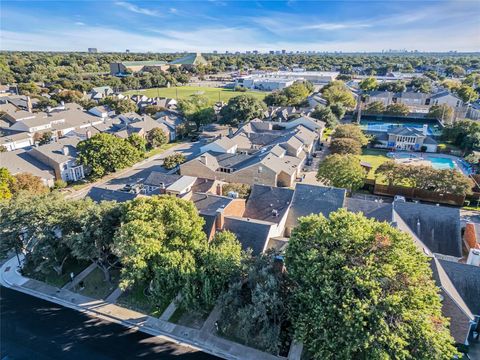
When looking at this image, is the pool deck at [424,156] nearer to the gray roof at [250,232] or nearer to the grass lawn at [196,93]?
the gray roof at [250,232]

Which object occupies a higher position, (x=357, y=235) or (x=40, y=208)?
(x=357, y=235)

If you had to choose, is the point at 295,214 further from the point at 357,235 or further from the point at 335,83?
the point at 335,83

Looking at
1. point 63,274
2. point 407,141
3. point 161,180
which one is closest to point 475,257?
point 63,274

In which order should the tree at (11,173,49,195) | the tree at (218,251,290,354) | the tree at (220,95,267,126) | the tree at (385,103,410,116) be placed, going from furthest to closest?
the tree at (385,103,410,116) < the tree at (220,95,267,126) < the tree at (11,173,49,195) < the tree at (218,251,290,354)

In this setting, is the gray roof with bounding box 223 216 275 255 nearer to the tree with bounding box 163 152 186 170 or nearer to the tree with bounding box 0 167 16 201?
the tree with bounding box 163 152 186 170

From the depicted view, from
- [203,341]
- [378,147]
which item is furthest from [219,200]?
[378,147]

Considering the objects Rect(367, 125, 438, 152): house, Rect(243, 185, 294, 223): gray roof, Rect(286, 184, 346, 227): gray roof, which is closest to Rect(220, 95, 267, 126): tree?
Rect(367, 125, 438, 152): house
